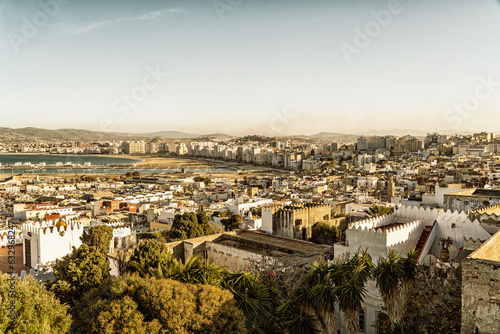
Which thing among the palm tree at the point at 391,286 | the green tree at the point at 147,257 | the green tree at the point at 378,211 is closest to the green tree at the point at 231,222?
the green tree at the point at 378,211

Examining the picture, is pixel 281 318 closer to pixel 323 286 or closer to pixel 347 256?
pixel 323 286

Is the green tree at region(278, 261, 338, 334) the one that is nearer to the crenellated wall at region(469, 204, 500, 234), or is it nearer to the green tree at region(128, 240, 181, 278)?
the green tree at region(128, 240, 181, 278)

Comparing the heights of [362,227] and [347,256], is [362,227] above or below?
above

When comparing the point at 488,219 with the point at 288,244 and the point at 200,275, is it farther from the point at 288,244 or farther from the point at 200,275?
the point at 200,275

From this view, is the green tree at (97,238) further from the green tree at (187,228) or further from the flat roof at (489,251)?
the flat roof at (489,251)

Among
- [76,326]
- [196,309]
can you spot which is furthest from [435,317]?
[76,326]

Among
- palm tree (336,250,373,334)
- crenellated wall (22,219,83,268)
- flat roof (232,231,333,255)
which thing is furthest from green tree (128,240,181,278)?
palm tree (336,250,373,334)
